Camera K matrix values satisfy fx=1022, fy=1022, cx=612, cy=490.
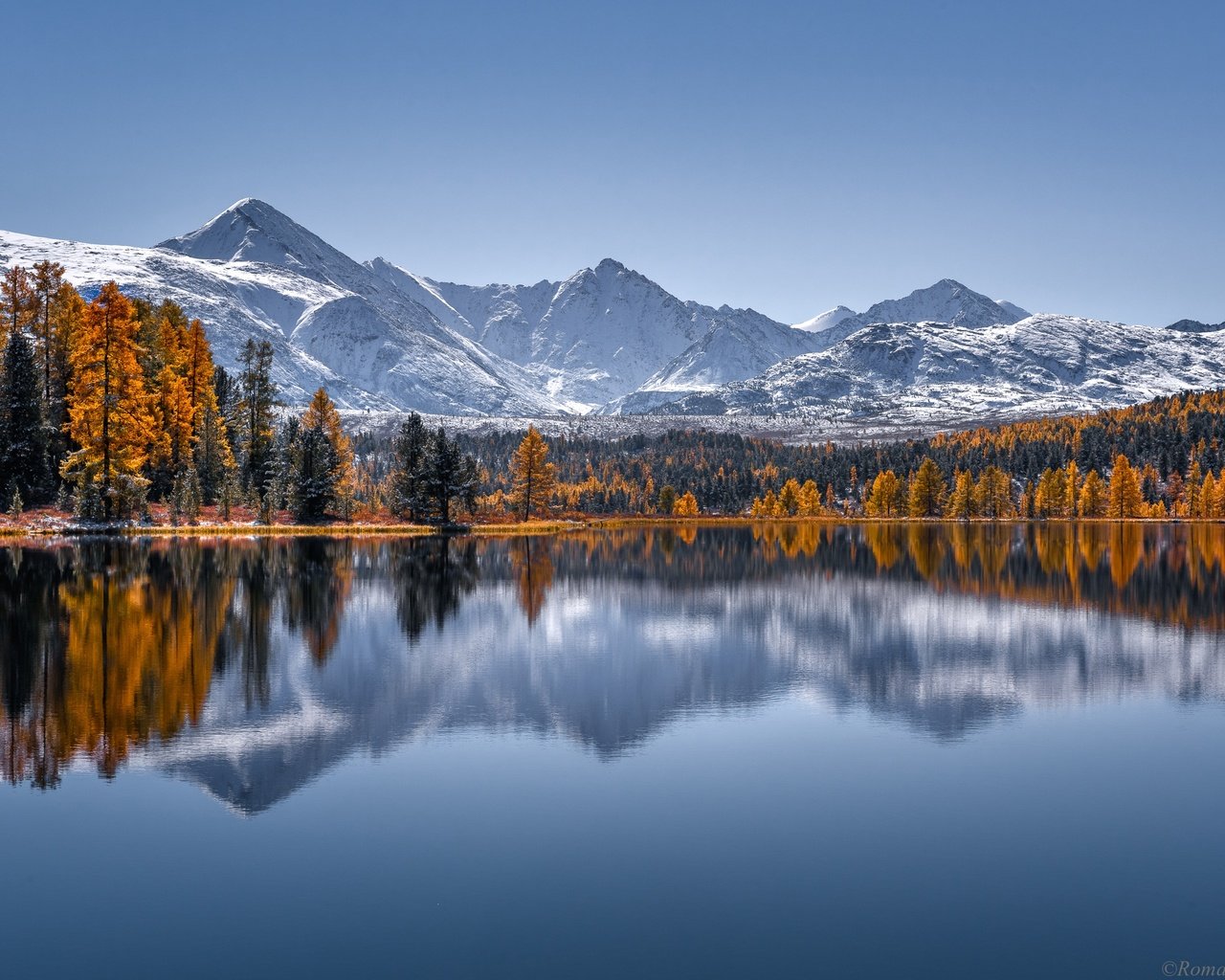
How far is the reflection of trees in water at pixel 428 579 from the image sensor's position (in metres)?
45.8

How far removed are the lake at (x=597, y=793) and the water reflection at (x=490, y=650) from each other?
8.9 inches

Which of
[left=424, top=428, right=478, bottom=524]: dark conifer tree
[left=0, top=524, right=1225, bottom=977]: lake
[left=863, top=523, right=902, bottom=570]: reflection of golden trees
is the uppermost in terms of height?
[left=424, top=428, right=478, bottom=524]: dark conifer tree

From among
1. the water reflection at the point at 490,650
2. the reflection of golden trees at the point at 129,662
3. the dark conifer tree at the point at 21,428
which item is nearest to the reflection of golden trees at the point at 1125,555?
the water reflection at the point at 490,650

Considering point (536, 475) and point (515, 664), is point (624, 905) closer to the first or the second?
point (515, 664)

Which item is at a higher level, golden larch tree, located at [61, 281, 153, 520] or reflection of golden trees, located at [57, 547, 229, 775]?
golden larch tree, located at [61, 281, 153, 520]

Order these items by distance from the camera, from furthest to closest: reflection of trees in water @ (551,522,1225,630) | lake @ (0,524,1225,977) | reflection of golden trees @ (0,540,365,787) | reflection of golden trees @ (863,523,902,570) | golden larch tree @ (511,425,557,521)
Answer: golden larch tree @ (511,425,557,521) → reflection of golden trees @ (863,523,902,570) → reflection of trees in water @ (551,522,1225,630) → reflection of golden trees @ (0,540,365,787) → lake @ (0,524,1225,977)

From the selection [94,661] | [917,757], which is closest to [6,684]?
[94,661]

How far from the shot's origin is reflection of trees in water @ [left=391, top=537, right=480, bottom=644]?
4581 centimetres

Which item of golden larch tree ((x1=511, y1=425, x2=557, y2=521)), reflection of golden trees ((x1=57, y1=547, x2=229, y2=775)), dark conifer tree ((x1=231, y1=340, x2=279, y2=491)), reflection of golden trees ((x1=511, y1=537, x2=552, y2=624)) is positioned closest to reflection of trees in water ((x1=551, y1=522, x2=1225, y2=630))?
reflection of golden trees ((x1=511, y1=537, x2=552, y2=624))

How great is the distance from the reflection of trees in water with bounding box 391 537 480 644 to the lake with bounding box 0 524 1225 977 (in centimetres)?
95

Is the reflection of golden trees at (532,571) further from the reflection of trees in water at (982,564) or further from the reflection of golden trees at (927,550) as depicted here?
the reflection of golden trees at (927,550)

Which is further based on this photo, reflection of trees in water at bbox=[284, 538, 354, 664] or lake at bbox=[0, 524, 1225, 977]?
reflection of trees in water at bbox=[284, 538, 354, 664]

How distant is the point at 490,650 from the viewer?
124 ft

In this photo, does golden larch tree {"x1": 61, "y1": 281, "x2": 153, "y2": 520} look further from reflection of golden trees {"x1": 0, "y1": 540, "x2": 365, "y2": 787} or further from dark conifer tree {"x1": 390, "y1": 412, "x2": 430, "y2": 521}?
dark conifer tree {"x1": 390, "y1": 412, "x2": 430, "y2": 521}
